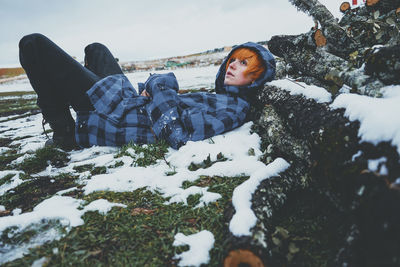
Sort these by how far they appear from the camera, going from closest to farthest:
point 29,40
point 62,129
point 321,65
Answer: point 29,40 < point 321,65 < point 62,129

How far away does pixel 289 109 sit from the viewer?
1.88 m

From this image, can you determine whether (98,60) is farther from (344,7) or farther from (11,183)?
(344,7)

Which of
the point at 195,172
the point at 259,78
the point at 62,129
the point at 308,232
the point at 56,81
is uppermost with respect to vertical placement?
the point at 56,81

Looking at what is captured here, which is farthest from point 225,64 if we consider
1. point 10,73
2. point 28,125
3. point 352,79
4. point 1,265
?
point 10,73

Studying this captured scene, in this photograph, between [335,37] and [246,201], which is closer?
[246,201]

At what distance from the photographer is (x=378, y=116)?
100 centimetres

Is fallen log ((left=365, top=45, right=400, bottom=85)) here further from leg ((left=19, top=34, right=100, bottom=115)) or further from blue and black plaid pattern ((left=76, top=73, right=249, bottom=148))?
leg ((left=19, top=34, right=100, bottom=115))

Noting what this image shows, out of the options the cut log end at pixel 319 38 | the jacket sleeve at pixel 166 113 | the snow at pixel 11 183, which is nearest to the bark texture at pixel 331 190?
the jacket sleeve at pixel 166 113

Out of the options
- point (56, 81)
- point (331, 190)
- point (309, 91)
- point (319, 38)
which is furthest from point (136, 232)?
point (319, 38)

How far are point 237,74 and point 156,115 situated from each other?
1.22 metres

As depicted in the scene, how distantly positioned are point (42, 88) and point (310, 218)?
10.7 ft

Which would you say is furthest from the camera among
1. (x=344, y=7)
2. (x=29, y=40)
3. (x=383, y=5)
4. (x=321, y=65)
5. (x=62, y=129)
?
(x=344, y=7)

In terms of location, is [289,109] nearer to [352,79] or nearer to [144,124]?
[352,79]

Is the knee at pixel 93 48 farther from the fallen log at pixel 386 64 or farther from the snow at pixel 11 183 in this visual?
the fallen log at pixel 386 64
